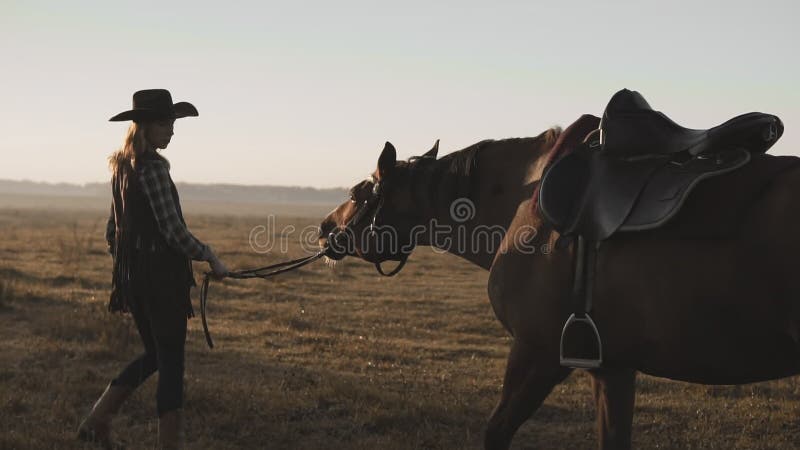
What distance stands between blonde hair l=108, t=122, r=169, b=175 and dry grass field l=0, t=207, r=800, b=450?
2.03m

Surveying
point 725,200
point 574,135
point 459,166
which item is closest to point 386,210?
point 459,166

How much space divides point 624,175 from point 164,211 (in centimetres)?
255

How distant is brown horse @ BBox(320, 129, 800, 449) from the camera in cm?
301

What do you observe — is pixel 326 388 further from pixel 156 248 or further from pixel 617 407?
pixel 617 407

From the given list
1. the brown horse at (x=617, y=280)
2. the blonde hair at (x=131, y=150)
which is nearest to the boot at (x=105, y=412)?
the blonde hair at (x=131, y=150)

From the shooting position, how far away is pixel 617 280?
11.2ft

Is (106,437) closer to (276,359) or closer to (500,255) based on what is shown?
(500,255)

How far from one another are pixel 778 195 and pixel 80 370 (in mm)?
6781

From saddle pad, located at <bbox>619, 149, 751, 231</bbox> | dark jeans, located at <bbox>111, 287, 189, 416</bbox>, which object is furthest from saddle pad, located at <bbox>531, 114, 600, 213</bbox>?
dark jeans, located at <bbox>111, 287, 189, 416</bbox>

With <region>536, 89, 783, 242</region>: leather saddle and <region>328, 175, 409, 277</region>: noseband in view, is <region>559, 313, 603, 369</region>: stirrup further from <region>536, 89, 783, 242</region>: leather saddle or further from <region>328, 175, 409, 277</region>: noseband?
<region>328, 175, 409, 277</region>: noseband

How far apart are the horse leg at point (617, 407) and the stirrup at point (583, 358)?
24 cm

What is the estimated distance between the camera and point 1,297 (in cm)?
1138

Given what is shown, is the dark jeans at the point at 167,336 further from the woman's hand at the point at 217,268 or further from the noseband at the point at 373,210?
the noseband at the point at 373,210

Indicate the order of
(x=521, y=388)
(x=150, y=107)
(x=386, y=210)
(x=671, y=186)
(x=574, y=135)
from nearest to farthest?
(x=671, y=186)
(x=521, y=388)
(x=574, y=135)
(x=150, y=107)
(x=386, y=210)
